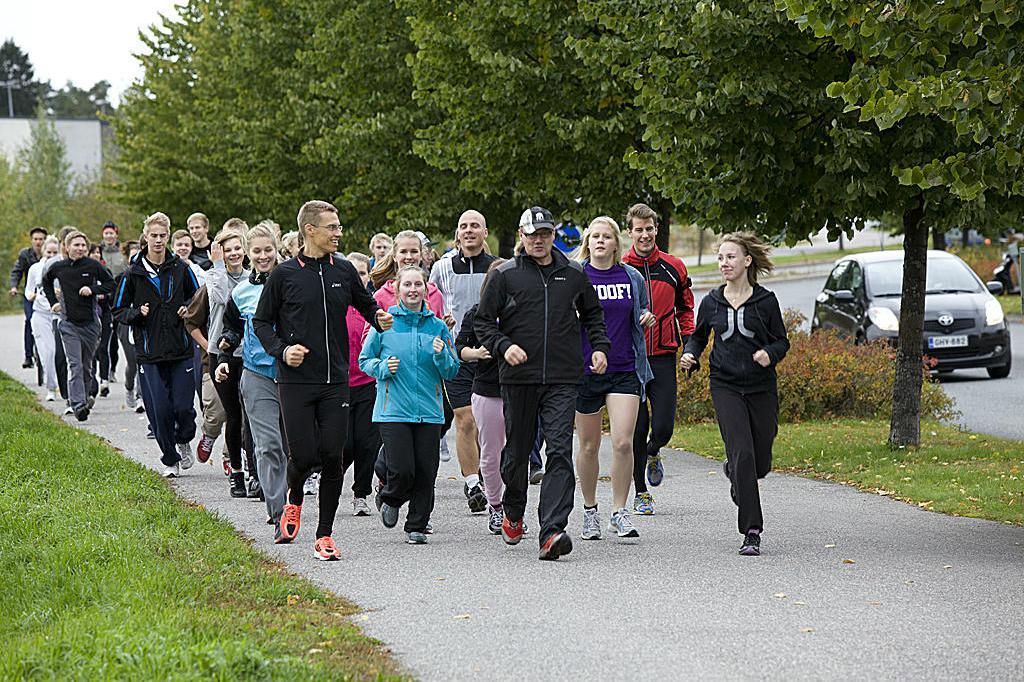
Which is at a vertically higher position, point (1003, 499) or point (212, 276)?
point (212, 276)

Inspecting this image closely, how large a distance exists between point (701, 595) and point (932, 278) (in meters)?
14.6

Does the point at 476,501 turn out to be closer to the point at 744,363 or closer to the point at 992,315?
the point at 744,363

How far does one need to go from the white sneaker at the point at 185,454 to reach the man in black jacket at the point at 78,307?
4199mm

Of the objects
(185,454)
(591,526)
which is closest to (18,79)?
(185,454)

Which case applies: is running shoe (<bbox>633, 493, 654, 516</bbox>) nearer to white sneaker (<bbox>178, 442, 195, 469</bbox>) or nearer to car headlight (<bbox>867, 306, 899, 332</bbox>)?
white sneaker (<bbox>178, 442, 195, 469</bbox>)

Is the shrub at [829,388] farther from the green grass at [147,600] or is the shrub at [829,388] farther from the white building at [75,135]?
the white building at [75,135]

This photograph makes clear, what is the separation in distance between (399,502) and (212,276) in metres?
2.92

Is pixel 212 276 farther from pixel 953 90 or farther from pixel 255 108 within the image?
pixel 255 108

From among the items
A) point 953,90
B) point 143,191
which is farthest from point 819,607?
point 143,191

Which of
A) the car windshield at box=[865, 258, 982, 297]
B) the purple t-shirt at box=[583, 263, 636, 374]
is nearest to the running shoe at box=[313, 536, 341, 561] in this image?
the purple t-shirt at box=[583, 263, 636, 374]

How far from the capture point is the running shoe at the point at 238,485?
37.8ft

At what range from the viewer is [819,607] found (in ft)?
24.1

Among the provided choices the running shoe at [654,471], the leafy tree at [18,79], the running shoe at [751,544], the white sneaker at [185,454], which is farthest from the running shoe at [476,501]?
the leafy tree at [18,79]

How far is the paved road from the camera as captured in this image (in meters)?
6.35
